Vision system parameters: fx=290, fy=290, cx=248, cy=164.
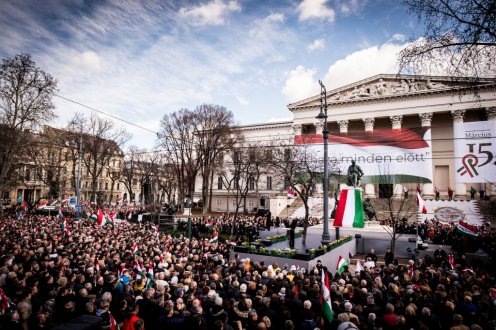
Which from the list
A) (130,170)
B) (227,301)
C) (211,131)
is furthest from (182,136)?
(227,301)

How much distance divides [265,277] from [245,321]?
3.03 meters

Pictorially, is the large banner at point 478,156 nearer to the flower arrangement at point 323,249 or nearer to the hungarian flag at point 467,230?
the hungarian flag at point 467,230

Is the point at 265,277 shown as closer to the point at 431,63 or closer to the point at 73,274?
the point at 73,274

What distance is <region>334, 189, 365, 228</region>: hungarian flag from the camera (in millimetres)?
13906

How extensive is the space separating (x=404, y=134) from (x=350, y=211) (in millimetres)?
11277

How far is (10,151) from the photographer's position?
21.8 metres

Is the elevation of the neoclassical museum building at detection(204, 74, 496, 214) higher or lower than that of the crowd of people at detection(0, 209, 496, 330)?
higher

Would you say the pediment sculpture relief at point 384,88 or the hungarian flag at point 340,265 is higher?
the pediment sculpture relief at point 384,88

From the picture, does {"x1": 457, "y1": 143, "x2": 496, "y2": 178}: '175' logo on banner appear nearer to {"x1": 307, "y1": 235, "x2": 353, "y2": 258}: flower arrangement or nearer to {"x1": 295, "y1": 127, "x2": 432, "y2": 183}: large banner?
{"x1": 295, "y1": 127, "x2": 432, "y2": 183}: large banner

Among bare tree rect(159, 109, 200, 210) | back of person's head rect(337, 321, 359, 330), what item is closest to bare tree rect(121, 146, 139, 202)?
bare tree rect(159, 109, 200, 210)

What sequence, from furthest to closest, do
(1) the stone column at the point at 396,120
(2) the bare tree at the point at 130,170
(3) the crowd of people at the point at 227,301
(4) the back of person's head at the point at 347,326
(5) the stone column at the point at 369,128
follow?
(2) the bare tree at the point at 130,170
(1) the stone column at the point at 396,120
(5) the stone column at the point at 369,128
(3) the crowd of people at the point at 227,301
(4) the back of person's head at the point at 347,326

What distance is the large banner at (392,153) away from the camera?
21.9 meters

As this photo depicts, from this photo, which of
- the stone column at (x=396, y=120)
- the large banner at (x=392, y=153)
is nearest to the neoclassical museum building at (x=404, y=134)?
the large banner at (x=392, y=153)

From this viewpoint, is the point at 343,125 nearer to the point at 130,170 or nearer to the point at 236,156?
the point at 236,156
